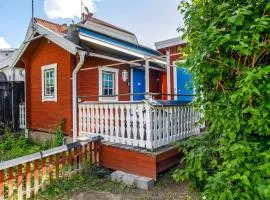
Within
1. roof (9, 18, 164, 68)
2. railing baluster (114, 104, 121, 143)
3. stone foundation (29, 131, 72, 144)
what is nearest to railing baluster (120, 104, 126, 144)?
railing baluster (114, 104, 121, 143)

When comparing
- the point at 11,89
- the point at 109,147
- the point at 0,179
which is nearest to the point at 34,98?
the point at 11,89

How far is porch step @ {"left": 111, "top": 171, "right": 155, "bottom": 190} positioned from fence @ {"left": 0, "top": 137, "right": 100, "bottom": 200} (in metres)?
0.81

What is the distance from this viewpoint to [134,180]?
4906mm

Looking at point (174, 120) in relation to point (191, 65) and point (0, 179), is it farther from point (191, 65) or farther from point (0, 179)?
point (0, 179)

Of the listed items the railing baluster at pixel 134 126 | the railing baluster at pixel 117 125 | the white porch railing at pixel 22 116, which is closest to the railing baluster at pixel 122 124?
the railing baluster at pixel 117 125

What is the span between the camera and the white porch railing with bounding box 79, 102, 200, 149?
510cm

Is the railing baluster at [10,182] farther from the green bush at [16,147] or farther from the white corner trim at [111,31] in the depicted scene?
the white corner trim at [111,31]

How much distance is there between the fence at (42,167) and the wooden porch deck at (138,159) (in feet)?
1.05

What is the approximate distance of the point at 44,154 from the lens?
186 inches

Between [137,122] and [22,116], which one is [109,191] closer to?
[137,122]

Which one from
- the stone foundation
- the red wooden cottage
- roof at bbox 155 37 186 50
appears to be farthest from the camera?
roof at bbox 155 37 186 50

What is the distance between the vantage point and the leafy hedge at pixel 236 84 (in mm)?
2168

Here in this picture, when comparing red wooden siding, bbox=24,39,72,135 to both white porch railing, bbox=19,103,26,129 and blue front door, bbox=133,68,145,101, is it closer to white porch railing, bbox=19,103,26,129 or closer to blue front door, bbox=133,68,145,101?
white porch railing, bbox=19,103,26,129

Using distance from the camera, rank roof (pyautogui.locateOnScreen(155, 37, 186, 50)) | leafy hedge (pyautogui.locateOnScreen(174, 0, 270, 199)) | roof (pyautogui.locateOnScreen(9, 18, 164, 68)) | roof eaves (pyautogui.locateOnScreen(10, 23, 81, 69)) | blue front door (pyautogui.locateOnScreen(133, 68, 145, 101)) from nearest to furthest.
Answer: leafy hedge (pyautogui.locateOnScreen(174, 0, 270, 199))
roof eaves (pyautogui.locateOnScreen(10, 23, 81, 69))
roof (pyautogui.locateOnScreen(9, 18, 164, 68))
roof (pyautogui.locateOnScreen(155, 37, 186, 50))
blue front door (pyautogui.locateOnScreen(133, 68, 145, 101))
